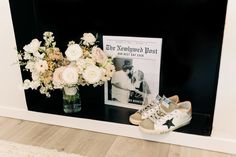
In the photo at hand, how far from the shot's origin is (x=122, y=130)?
1.49 meters

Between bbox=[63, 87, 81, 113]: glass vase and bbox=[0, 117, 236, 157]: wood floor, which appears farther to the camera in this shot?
bbox=[63, 87, 81, 113]: glass vase

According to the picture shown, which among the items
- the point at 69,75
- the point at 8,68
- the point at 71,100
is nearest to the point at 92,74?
the point at 69,75

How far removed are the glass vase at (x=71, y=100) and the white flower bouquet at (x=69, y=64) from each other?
6 cm

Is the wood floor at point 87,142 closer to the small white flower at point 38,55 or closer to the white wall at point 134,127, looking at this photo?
the white wall at point 134,127

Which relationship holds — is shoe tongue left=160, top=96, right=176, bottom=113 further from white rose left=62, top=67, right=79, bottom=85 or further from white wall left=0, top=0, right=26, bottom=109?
white wall left=0, top=0, right=26, bottom=109

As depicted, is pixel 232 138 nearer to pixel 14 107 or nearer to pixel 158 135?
pixel 158 135

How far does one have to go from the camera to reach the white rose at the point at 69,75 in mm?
1383

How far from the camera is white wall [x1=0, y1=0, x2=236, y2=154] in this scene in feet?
3.96

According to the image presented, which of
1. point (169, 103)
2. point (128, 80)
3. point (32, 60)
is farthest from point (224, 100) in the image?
point (32, 60)

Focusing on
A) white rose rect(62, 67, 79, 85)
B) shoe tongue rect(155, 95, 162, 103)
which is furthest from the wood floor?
white rose rect(62, 67, 79, 85)

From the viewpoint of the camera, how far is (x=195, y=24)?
1.33 meters

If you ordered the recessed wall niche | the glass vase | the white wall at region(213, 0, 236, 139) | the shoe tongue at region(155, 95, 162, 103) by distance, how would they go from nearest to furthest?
the white wall at region(213, 0, 236, 139)
the recessed wall niche
the shoe tongue at region(155, 95, 162, 103)
the glass vase

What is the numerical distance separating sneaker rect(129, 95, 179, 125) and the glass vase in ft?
1.09

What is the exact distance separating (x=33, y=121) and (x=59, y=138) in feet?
0.93
